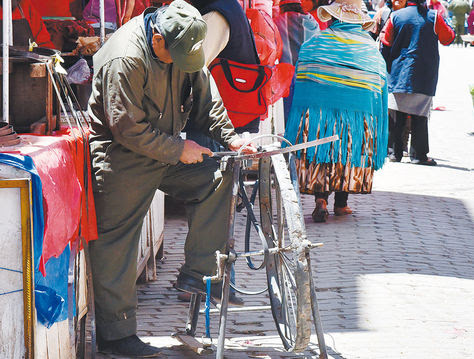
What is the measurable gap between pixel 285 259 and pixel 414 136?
267 inches

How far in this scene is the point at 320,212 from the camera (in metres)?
7.29

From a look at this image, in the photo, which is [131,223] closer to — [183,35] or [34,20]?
[183,35]

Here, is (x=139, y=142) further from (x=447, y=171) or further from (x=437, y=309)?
(x=447, y=171)

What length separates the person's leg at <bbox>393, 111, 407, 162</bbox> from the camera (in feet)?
34.7

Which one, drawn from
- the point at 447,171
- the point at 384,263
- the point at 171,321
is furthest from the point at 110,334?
the point at 447,171

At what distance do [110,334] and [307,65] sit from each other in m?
3.56

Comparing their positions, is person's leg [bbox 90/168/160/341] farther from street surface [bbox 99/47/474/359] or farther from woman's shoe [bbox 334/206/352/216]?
woman's shoe [bbox 334/206/352/216]

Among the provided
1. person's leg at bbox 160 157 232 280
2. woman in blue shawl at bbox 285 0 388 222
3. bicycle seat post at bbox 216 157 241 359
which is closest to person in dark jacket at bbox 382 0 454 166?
woman in blue shawl at bbox 285 0 388 222

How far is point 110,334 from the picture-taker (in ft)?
13.2

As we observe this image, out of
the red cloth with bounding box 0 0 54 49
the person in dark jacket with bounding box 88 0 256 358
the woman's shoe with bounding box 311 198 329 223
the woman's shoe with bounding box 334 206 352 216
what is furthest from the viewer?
the woman's shoe with bounding box 334 206 352 216

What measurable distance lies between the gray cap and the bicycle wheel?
594 mm

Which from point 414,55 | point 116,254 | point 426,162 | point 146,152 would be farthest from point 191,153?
point 426,162

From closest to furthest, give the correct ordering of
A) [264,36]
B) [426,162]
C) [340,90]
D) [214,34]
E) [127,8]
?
[214,34] < [127,8] < [264,36] < [340,90] < [426,162]

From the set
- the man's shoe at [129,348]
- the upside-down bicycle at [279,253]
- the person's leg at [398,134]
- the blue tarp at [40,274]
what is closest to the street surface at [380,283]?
the man's shoe at [129,348]
